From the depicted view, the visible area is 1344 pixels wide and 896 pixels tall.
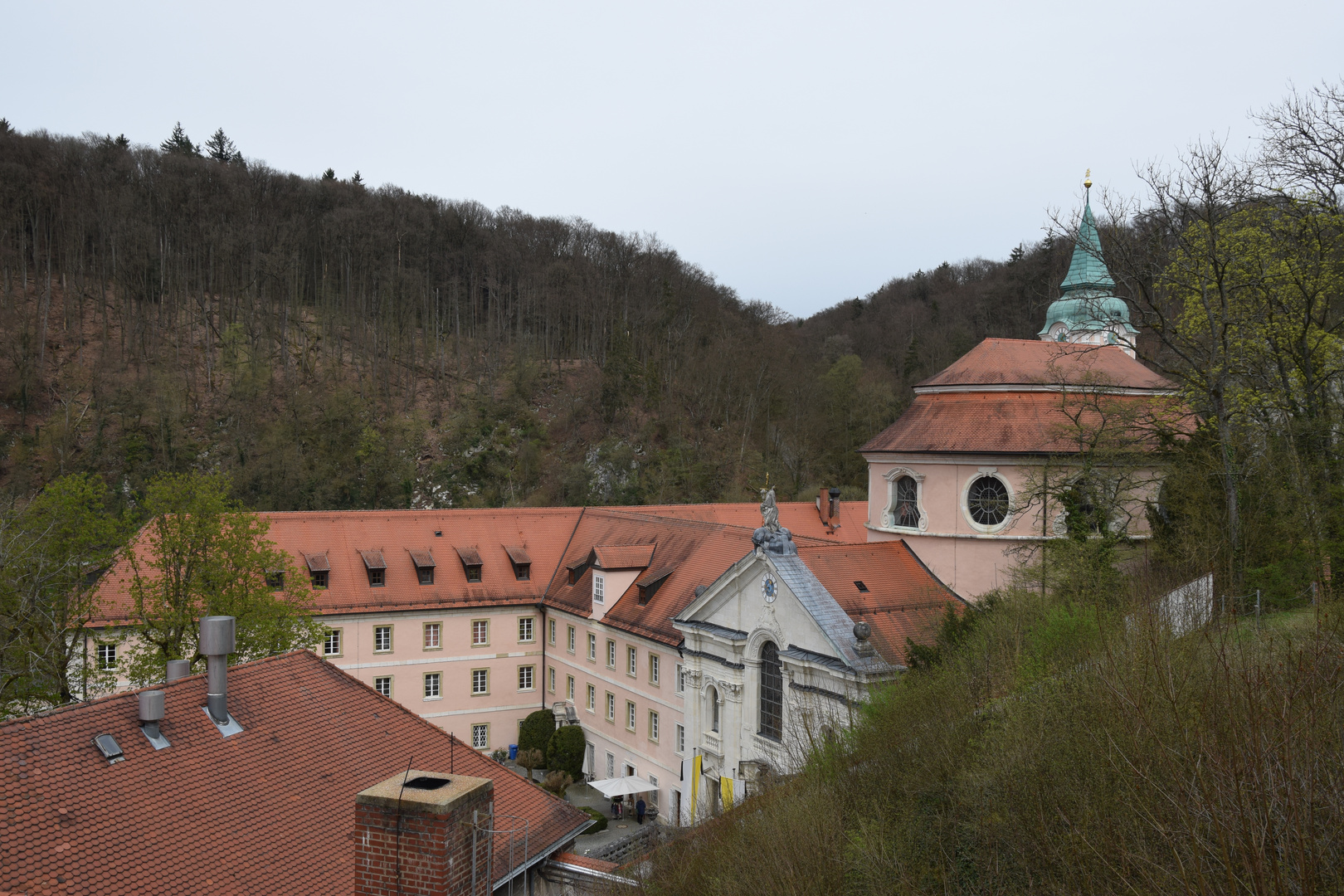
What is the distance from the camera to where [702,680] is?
2531 cm

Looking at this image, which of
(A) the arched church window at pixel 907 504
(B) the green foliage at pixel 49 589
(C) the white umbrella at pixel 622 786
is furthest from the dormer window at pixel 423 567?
(A) the arched church window at pixel 907 504

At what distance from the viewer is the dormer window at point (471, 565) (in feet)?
116

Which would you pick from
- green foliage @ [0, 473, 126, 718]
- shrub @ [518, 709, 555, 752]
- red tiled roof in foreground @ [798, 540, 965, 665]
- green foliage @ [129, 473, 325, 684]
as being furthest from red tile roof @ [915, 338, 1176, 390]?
green foliage @ [0, 473, 126, 718]

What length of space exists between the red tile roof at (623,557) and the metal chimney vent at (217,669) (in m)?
20.0

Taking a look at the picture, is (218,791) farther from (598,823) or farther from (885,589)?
(598,823)

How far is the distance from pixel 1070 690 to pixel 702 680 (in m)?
16.7

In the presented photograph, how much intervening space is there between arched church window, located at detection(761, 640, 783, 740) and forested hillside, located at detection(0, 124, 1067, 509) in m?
34.6

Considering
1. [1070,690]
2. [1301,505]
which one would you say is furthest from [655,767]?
[1070,690]

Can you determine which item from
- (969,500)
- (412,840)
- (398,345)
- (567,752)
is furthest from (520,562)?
(398,345)

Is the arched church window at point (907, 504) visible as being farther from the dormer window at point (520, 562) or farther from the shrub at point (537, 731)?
the dormer window at point (520, 562)

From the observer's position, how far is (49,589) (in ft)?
78.7

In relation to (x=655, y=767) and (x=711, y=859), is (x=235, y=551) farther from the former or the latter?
(x=711, y=859)

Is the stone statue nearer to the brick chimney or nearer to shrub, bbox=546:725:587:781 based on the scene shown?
shrub, bbox=546:725:587:781

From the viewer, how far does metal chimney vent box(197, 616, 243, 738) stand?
1201 centimetres
